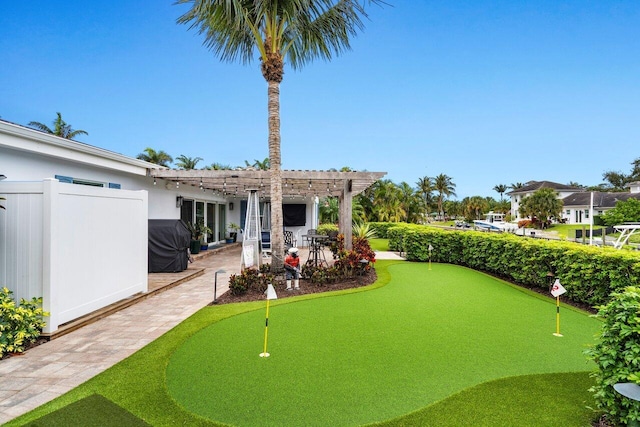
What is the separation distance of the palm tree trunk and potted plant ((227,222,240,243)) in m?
10.0

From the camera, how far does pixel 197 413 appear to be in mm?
2709

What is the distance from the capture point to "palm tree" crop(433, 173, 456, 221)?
5994 cm

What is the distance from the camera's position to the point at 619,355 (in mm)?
2328

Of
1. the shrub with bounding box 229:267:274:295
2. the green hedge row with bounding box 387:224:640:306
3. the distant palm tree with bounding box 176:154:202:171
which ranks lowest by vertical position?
the shrub with bounding box 229:267:274:295

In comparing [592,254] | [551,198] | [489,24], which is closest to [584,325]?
[592,254]

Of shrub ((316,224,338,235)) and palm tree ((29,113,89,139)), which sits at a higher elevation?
palm tree ((29,113,89,139))

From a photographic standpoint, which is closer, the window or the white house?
the white house

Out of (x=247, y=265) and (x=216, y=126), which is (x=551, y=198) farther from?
(x=247, y=265)

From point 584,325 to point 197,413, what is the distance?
5.75 metres

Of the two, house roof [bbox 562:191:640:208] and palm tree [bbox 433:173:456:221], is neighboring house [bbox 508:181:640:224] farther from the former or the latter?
palm tree [bbox 433:173:456:221]

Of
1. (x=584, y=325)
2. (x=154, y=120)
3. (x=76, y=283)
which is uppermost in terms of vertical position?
(x=154, y=120)

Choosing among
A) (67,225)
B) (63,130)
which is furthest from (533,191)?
(63,130)

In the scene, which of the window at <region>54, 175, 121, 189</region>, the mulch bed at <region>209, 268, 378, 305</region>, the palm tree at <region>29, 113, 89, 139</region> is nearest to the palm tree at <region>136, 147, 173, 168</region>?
the palm tree at <region>29, 113, 89, 139</region>

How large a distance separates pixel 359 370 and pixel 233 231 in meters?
15.9
